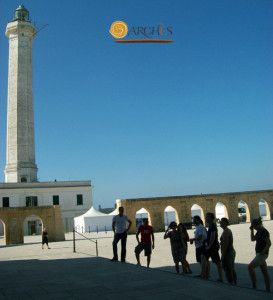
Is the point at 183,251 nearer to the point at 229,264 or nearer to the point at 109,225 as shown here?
the point at 229,264

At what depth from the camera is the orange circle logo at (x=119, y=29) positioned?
12.7m

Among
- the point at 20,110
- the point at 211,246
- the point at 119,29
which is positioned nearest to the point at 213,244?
the point at 211,246

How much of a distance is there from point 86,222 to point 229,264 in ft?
96.3

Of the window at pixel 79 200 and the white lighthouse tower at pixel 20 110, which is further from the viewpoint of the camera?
the window at pixel 79 200

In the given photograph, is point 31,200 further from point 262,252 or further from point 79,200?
point 262,252

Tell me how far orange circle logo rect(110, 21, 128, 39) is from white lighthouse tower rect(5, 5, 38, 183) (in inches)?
1265

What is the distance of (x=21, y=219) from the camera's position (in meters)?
25.1

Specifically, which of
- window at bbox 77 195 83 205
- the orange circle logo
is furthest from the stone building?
the orange circle logo

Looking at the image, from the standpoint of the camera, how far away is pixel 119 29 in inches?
513

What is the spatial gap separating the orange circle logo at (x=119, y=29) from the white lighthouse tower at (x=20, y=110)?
32126 millimetres

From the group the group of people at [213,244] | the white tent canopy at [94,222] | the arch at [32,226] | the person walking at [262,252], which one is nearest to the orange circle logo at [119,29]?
the group of people at [213,244]

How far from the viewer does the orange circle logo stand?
12672 millimetres

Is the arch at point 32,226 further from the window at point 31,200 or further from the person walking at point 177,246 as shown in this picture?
the person walking at point 177,246

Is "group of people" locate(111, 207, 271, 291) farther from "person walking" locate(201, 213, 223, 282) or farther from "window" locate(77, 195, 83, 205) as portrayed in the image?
"window" locate(77, 195, 83, 205)
